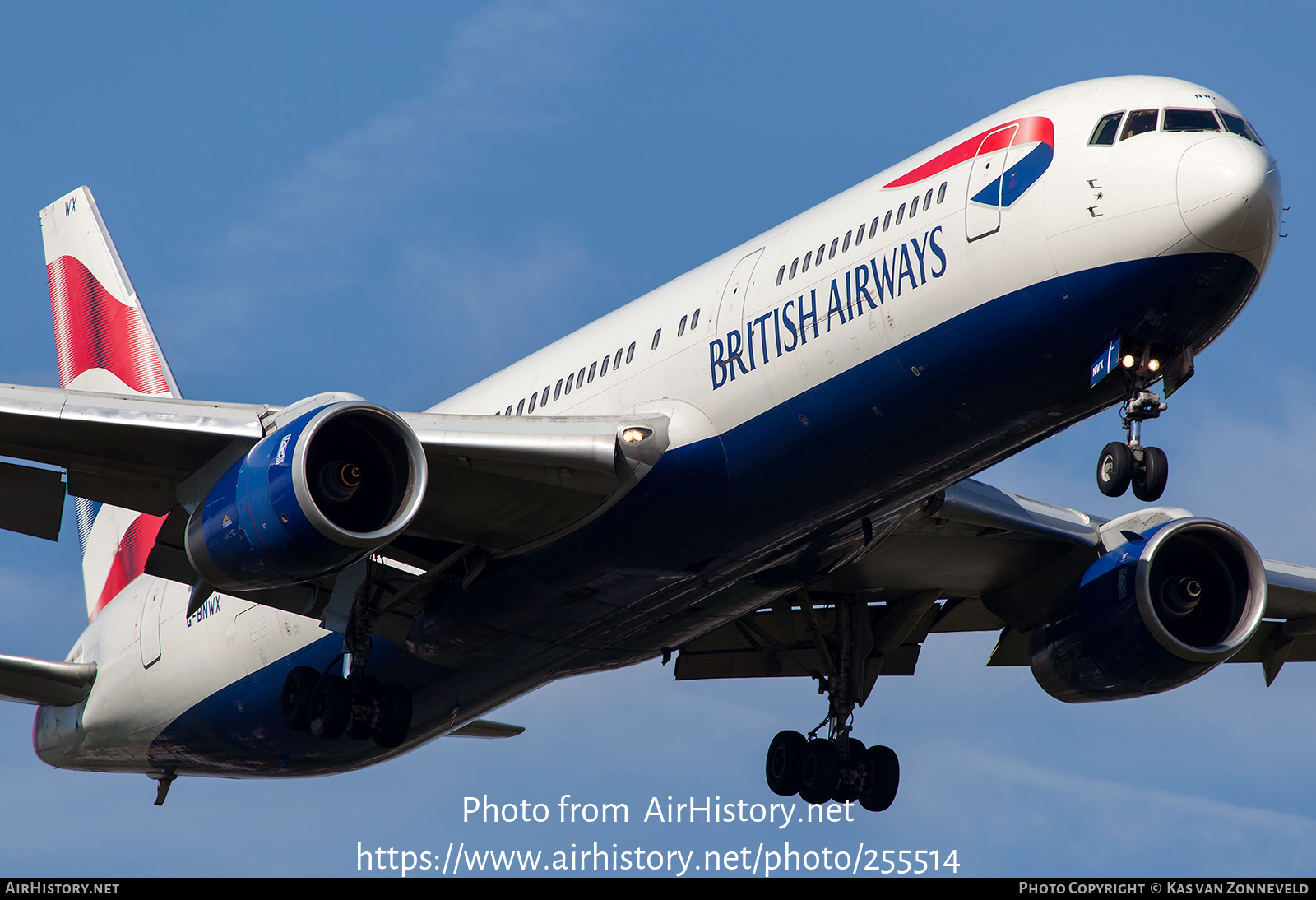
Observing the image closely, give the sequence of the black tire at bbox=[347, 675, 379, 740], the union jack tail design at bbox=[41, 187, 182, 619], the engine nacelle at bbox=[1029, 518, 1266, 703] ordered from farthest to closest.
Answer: the union jack tail design at bbox=[41, 187, 182, 619] → the engine nacelle at bbox=[1029, 518, 1266, 703] → the black tire at bbox=[347, 675, 379, 740]

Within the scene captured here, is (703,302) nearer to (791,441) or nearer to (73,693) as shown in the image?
(791,441)

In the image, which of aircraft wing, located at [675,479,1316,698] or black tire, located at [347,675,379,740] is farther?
aircraft wing, located at [675,479,1316,698]

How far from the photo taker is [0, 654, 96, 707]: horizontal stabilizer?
26.5m

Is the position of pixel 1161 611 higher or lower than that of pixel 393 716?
higher

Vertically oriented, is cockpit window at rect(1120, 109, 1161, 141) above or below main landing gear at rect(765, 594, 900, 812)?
above

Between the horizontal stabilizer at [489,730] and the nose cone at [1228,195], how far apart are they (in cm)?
1641

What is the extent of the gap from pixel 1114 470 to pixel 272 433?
9612 mm

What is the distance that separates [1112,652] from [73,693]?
1701cm


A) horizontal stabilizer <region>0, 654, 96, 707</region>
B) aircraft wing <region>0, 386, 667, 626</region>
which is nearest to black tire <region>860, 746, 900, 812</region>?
aircraft wing <region>0, 386, 667, 626</region>

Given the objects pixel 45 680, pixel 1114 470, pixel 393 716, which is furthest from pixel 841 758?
pixel 45 680

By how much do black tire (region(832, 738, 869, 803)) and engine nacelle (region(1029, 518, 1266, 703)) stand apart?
3.39 metres

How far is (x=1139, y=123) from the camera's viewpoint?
17.6 meters

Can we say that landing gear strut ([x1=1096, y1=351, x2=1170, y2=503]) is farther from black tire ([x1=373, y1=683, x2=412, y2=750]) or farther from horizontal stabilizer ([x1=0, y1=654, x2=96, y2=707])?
horizontal stabilizer ([x1=0, y1=654, x2=96, y2=707])

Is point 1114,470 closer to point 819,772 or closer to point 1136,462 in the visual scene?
point 1136,462
